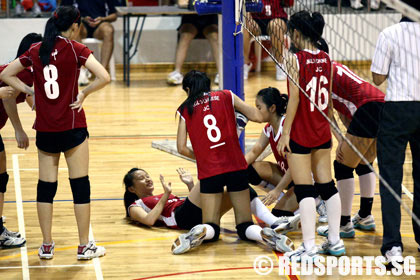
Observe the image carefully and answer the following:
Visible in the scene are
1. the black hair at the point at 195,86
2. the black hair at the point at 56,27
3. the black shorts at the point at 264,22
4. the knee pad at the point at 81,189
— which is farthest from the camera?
the black shorts at the point at 264,22

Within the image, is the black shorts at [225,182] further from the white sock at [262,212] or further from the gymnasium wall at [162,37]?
the gymnasium wall at [162,37]

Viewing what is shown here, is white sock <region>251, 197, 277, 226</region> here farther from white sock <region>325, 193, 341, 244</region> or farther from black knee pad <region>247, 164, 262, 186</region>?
white sock <region>325, 193, 341, 244</region>

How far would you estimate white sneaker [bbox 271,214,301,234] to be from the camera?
5596mm

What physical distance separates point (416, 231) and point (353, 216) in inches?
31.5

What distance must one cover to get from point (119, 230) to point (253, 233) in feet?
3.87

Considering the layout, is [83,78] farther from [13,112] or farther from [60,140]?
[60,140]

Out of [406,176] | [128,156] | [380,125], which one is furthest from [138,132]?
[380,125]

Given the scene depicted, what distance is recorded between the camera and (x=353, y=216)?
604cm

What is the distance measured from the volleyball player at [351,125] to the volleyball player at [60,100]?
69.3 inches

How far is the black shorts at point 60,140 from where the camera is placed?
5.11 meters

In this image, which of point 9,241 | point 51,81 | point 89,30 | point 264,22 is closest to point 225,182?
point 51,81

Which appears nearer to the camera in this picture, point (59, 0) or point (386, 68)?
point (386, 68)

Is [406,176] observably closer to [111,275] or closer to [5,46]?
[111,275]

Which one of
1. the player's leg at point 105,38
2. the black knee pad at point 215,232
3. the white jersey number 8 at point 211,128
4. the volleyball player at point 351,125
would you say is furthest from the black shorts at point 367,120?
the player's leg at point 105,38
